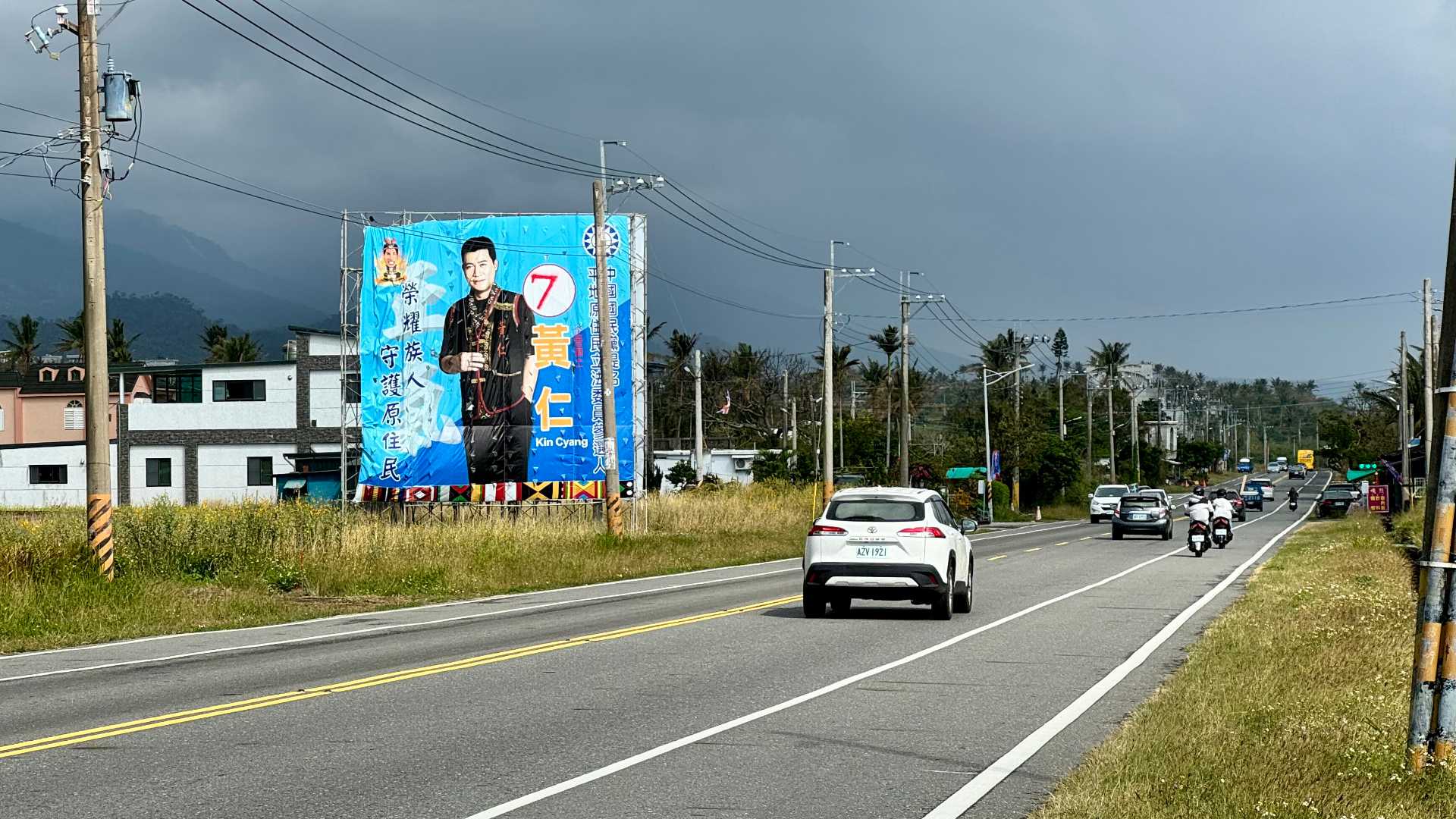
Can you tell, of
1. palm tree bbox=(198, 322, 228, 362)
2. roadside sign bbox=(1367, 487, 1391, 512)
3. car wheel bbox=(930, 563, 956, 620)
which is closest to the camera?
car wheel bbox=(930, 563, 956, 620)

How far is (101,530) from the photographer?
70.3ft

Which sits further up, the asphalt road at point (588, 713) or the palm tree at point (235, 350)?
the palm tree at point (235, 350)

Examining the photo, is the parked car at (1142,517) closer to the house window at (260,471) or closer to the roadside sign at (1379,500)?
the roadside sign at (1379,500)

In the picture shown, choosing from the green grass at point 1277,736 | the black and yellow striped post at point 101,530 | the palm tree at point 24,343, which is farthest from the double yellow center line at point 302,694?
the palm tree at point 24,343

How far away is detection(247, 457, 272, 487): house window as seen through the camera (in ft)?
228

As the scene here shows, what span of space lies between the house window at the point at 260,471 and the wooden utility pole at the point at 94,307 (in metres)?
48.3

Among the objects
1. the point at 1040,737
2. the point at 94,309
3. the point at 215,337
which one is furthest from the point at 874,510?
the point at 215,337

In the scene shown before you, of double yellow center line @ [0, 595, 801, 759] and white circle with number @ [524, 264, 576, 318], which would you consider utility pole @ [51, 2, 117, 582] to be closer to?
double yellow center line @ [0, 595, 801, 759]

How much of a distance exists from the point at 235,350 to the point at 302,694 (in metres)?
111

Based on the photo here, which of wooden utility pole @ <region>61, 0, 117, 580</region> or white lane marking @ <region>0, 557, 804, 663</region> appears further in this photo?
wooden utility pole @ <region>61, 0, 117, 580</region>

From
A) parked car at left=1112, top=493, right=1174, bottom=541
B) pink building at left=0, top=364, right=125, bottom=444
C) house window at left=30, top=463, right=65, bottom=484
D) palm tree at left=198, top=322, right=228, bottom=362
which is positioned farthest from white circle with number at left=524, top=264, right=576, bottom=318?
palm tree at left=198, top=322, right=228, bottom=362

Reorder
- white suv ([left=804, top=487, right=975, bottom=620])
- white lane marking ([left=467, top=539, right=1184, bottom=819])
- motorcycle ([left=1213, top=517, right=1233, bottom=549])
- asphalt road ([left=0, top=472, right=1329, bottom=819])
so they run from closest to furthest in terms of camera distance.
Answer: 1. white lane marking ([left=467, top=539, right=1184, bottom=819])
2. asphalt road ([left=0, top=472, right=1329, bottom=819])
3. white suv ([left=804, top=487, right=975, bottom=620])
4. motorcycle ([left=1213, top=517, right=1233, bottom=549])

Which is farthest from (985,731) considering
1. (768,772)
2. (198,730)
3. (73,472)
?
(73,472)

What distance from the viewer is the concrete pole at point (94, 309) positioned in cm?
2139
